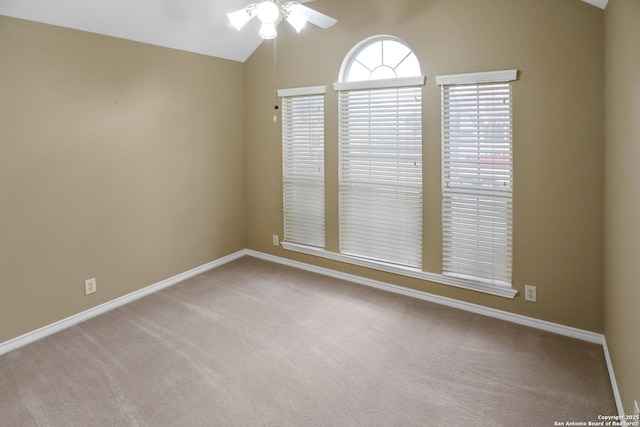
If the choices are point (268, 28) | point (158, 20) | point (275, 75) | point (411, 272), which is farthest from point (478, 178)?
point (158, 20)

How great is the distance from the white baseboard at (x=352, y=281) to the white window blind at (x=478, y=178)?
10.4 inches

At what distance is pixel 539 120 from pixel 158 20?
3.05m

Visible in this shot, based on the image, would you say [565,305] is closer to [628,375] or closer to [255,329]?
[628,375]

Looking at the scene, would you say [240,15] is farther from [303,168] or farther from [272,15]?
[303,168]

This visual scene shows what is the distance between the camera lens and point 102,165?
3230mm

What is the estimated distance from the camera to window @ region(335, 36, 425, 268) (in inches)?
136

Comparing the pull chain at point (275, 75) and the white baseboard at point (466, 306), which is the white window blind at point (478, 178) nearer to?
the white baseboard at point (466, 306)

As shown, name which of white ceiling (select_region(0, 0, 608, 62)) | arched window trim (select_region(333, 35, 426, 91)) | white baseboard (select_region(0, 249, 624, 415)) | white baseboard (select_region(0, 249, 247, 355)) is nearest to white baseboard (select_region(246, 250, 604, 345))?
white baseboard (select_region(0, 249, 624, 415))

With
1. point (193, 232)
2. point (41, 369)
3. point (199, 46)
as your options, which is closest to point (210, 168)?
point (193, 232)

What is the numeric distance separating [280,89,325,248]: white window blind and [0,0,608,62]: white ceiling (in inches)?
30.6

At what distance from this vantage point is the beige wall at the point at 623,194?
1.79 m

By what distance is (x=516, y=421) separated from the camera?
2.05 meters

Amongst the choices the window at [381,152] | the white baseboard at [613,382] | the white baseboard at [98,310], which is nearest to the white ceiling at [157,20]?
the window at [381,152]

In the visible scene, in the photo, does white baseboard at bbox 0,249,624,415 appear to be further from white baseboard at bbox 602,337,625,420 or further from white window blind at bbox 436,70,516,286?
white window blind at bbox 436,70,516,286
